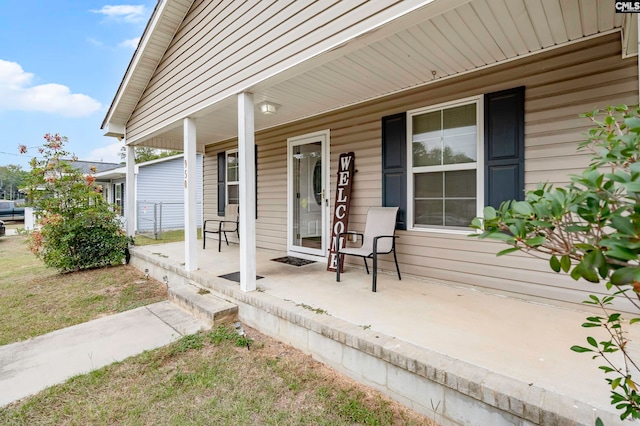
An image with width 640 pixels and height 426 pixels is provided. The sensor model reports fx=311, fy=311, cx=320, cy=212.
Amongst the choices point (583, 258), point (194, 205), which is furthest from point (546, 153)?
point (194, 205)

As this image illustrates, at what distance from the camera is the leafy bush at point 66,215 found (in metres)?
5.43

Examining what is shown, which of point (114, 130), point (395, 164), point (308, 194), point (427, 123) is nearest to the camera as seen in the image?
point (427, 123)

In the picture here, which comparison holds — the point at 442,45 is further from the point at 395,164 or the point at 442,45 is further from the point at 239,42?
the point at 239,42

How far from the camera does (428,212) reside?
3.69 meters

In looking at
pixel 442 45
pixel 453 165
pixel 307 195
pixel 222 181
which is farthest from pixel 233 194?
pixel 442 45

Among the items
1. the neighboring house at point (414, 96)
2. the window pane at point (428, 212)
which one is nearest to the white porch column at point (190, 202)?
the neighboring house at point (414, 96)

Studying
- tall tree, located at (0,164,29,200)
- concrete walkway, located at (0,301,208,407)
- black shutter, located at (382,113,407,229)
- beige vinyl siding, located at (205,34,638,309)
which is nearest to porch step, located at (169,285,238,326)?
concrete walkway, located at (0,301,208,407)

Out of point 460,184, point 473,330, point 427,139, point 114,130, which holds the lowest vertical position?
point 473,330

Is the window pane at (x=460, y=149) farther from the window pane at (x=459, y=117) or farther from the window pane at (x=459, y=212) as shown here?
the window pane at (x=459, y=212)

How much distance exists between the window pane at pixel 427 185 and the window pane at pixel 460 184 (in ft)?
0.30

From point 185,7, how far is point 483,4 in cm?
388

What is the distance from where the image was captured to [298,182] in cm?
523

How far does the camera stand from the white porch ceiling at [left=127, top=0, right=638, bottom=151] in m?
2.18

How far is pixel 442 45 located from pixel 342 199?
7.40 feet
